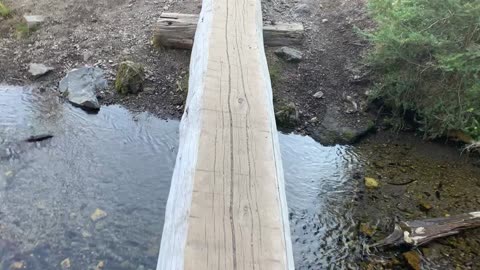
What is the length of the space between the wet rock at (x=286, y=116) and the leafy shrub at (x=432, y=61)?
108cm

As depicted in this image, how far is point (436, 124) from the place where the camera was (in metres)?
5.29

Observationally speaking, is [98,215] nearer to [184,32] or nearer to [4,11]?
[184,32]

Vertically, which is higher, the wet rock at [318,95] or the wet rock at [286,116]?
the wet rock at [318,95]

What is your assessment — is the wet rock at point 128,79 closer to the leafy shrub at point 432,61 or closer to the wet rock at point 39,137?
the wet rock at point 39,137

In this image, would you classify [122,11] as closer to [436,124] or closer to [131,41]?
[131,41]

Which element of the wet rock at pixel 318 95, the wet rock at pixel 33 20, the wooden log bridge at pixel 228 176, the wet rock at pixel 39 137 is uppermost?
the wooden log bridge at pixel 228 176

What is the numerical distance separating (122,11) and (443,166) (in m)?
5.00

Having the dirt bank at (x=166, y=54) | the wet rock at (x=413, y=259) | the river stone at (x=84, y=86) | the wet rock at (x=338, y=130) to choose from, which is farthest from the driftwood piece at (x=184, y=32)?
the wet rock at (x=413, y=259)

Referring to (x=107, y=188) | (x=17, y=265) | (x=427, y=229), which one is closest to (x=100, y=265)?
(x=17, y=265)

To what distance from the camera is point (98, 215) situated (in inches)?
166

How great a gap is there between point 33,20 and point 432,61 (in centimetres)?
538

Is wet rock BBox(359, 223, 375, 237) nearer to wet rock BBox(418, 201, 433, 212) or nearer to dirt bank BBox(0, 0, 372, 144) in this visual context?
wet rock BBox(418, 201, 433, 212)

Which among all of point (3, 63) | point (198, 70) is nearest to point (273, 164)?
point (198, 70)

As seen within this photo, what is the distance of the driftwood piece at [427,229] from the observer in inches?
159
